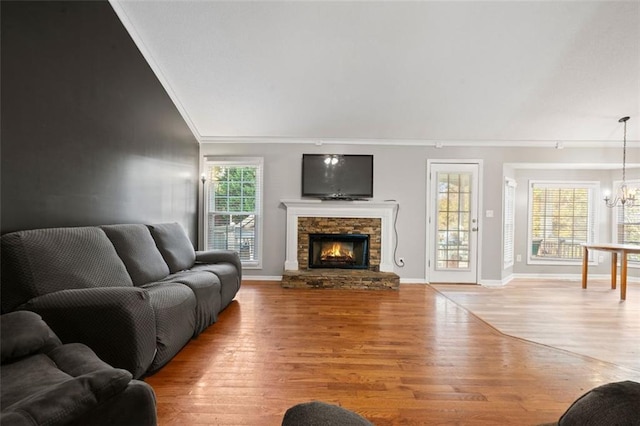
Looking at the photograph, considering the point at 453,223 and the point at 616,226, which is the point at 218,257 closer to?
the point at 453,223

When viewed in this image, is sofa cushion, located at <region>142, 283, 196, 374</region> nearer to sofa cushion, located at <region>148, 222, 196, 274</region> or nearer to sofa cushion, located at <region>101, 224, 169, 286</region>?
sofa cushion, located at <region>101, 224, 169, 286</region>

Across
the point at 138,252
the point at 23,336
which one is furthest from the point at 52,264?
the point at 138,252

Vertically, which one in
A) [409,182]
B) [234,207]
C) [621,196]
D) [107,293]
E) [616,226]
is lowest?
[107,293]

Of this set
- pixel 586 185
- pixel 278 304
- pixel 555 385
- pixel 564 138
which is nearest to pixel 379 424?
pixel 555 385

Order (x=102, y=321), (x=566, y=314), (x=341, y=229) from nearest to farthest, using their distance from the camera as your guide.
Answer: (x=102, y=321)
(x=566, y=314)
(x=341, y=229)

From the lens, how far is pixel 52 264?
1.81 m

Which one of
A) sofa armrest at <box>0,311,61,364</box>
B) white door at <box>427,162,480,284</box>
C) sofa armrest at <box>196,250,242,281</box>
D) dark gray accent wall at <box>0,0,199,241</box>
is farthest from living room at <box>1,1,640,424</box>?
sofa armrest at <box>0,311,61,364</box>

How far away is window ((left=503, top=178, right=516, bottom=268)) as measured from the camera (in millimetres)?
5000

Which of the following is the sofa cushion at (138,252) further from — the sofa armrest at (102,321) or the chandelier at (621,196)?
the chandelier at (621,196)

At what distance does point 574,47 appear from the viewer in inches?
123

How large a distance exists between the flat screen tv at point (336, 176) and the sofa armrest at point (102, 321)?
3.32 metres

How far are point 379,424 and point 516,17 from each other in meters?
3.67

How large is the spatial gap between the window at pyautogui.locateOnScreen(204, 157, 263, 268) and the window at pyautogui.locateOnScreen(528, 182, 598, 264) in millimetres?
5066

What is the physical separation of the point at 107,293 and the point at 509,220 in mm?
5788
